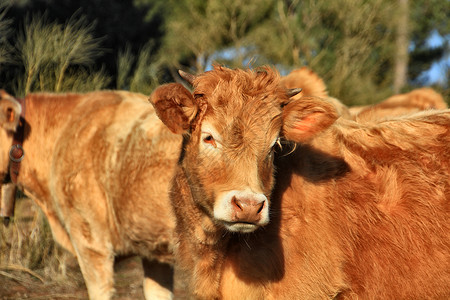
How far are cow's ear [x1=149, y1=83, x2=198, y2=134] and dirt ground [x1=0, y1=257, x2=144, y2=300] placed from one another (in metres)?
3.65

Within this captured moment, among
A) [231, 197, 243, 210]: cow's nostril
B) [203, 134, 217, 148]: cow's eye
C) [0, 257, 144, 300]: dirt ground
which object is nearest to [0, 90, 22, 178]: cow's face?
[0, 257, 144, 300]: dirt ground

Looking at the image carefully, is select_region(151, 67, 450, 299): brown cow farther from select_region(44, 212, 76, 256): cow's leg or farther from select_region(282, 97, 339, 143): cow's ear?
select_region(44, 212, 76, 256): cow's leg

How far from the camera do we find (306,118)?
13.0 feet

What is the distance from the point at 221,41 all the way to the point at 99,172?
12.9 m

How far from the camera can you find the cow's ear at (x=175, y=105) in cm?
373

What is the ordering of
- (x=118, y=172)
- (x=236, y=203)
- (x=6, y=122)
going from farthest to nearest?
(x=6, y=122) → (x=118, y=172) → (x=236, y=203)

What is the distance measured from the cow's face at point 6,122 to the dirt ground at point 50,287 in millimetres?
1547

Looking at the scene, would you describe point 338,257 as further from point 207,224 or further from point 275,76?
point 275,76

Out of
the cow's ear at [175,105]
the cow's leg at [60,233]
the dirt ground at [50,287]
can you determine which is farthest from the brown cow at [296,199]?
the dirt ground at [50,287]

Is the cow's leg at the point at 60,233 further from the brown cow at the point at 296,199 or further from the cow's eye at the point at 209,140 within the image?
the cow's eye at the point at 209,140

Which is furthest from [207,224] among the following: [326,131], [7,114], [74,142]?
[7,114]

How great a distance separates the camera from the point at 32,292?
7387mm

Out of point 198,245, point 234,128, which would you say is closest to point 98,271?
point 198,245

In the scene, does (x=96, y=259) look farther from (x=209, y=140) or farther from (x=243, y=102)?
(x=243, y=102)
